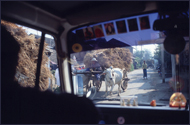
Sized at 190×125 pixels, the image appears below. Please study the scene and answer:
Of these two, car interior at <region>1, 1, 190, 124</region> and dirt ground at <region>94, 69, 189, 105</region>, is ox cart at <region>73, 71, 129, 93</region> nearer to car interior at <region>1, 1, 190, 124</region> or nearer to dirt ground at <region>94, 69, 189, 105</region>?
car interior at <region>1, 1, 190, 124</region>

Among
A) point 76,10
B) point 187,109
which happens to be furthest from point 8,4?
point 187,109

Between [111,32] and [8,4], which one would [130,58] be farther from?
[8,4]

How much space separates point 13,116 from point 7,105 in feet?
0.34

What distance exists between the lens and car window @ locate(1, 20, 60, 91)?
305cm

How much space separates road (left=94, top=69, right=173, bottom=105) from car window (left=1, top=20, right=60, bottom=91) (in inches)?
48.0

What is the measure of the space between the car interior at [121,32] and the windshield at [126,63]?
1 centimetres

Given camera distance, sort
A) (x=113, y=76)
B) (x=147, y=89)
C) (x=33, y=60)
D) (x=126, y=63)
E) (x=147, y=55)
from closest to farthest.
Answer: (x=147, y=55), (x=147, y=89), (x=126, y=63), (x=113, y=76), (x=33, y=60)

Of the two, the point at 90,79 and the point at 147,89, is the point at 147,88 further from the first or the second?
the point at 90,79

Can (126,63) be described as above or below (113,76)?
above

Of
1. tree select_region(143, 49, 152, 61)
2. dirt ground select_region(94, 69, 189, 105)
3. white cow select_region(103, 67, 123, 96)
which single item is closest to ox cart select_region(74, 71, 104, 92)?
white cow select_region(103, 67, 123, 96)

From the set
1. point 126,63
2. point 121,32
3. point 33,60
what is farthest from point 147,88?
point 33,60

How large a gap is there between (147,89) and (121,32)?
104 cm

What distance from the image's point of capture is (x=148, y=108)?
87.8 inches

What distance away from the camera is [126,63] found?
285cm
